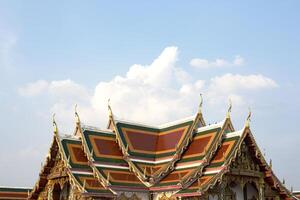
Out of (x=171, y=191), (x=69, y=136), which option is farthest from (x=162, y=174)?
(x=69, y=136)

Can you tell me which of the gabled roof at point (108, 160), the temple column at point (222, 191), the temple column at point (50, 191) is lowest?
the temple column at point (222, 191)

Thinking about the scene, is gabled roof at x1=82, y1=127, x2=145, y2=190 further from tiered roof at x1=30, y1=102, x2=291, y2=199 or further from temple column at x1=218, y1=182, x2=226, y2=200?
temple column at x1=218, y1=182, x2=226, y2=200

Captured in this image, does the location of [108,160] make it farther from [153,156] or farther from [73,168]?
[153,156]

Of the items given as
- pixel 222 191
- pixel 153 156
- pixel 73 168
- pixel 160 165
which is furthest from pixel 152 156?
pixel 222 191

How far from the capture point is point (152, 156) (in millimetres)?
25656

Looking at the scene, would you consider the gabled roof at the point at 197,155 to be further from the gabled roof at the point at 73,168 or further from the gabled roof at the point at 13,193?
the gabled roof at the point at 13,193

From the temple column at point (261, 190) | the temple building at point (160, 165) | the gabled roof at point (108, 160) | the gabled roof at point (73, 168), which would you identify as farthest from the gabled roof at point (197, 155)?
the gabled roof at point (73, 168)

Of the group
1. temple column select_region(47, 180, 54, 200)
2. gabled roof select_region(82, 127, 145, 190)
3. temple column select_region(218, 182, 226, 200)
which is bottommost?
temple column select_region(218, 182, 226, 200)

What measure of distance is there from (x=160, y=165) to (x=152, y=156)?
1.08 metres

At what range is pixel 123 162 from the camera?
24719 mm

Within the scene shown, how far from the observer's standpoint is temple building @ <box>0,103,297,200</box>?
71.1 feet

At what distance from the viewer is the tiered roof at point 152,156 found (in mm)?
21797

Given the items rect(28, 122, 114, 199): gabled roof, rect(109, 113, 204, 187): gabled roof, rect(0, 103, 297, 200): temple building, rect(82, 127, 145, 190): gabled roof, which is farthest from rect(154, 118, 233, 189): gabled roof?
rect(28, 122, 114, 199): gabled roof

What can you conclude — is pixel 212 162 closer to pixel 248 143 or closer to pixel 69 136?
pixel 248 143
